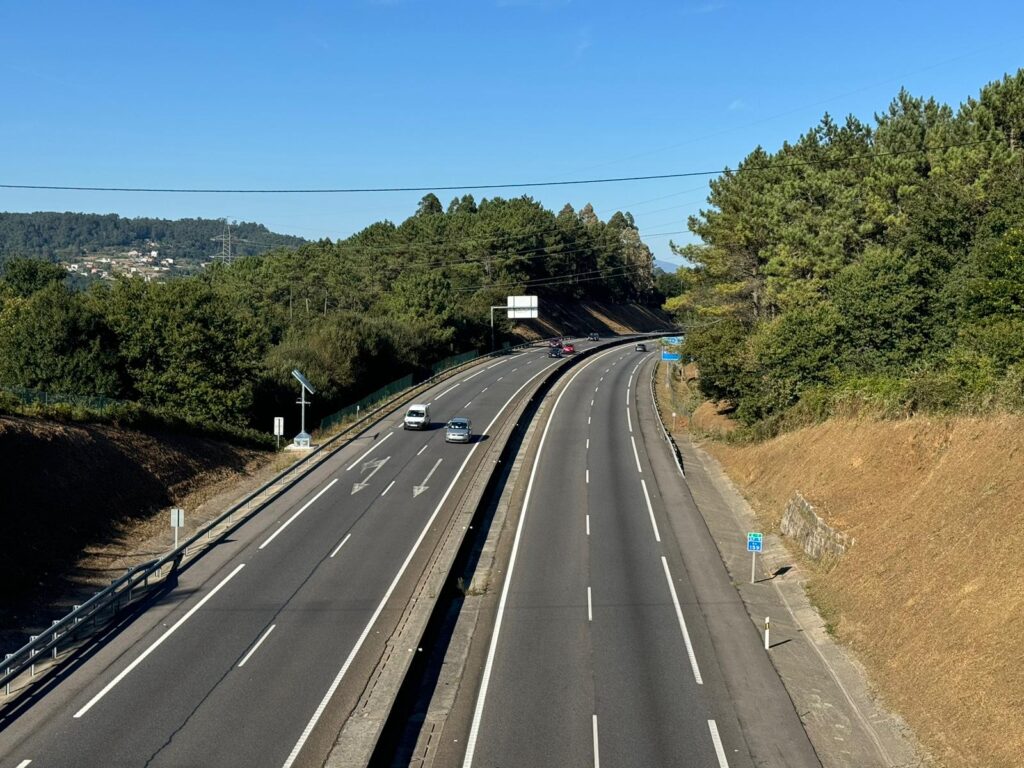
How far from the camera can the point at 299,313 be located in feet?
320

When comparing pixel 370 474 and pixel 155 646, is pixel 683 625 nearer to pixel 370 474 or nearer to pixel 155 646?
pixel 155 646

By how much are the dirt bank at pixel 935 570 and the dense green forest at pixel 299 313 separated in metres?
34.3

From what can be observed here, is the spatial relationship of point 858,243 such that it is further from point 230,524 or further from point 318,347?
point 230,524

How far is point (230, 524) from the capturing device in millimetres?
36656

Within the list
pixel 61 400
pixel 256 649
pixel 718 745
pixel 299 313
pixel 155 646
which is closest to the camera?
pixel 718 745

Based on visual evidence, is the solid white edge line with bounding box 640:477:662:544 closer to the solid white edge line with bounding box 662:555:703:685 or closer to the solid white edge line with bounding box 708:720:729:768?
the solid white edge line with bounding box 662:555:703:685

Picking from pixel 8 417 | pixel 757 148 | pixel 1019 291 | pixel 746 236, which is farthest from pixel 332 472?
pixel 757 148

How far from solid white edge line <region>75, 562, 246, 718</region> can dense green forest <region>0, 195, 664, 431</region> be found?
65.0 ft

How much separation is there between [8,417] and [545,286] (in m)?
119

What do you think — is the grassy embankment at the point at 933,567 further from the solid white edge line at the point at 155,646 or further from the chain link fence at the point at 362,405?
the chain link fence at the point at 362,405

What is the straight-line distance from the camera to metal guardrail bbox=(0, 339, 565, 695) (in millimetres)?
22109

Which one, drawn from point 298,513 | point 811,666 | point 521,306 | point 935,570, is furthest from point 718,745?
point 521,306

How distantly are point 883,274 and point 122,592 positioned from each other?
41.4 meters

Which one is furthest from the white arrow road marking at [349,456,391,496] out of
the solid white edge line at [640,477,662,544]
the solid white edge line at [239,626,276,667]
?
the solid white edge line at [239,626,276,667]
